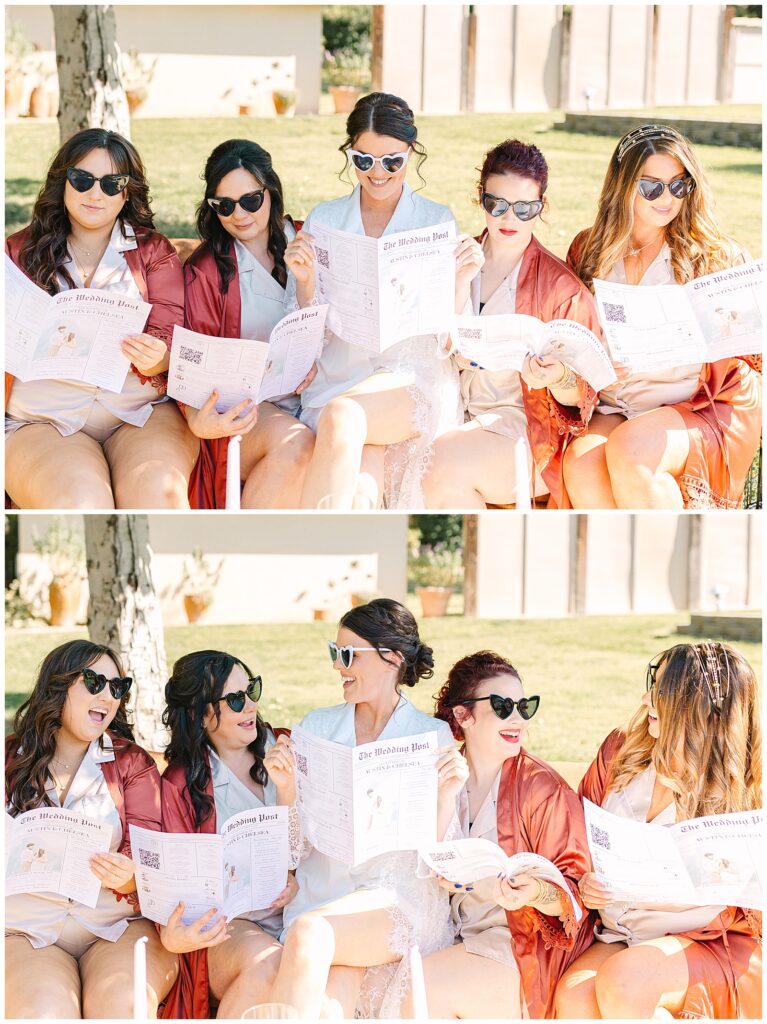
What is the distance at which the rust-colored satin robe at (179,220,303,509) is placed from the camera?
4.11m

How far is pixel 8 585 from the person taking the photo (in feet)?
33.9

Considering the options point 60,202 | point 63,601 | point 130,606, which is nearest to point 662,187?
point 60,202

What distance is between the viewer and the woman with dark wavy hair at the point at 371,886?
3.33 meters

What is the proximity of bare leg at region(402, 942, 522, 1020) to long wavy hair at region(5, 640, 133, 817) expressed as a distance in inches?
44.5

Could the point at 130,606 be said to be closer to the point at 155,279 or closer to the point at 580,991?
the point at 155,279

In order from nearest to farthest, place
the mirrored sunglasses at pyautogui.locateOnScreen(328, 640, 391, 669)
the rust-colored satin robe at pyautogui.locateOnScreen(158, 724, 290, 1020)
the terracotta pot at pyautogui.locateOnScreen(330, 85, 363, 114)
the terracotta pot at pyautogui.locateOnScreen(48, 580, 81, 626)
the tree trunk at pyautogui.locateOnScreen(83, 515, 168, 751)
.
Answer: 1. the rust-colored satin robe at pyautogui.locateOnScreen(158, 724, 290, 1020)
2. the mirrored sunglasses at pyautogui.locateOnScreen(328, 640, 391, 669)
3. the tree trunk at pyautogui.locateOnScreen(83, 515, 168, 751)
4. the terracotta pot at pyautogui.locateOnScreen(48, 580, 81, 626)
5. the terracotta pot at pyautogui.locateOnScreen(330, 85, 363, 114)

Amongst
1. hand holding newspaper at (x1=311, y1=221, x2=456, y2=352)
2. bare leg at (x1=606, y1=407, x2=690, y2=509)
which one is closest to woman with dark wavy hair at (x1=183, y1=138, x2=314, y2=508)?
hand holding newspaper at (x1=311, y1=221, x2=456, y2=352)

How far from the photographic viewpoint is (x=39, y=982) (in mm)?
3350

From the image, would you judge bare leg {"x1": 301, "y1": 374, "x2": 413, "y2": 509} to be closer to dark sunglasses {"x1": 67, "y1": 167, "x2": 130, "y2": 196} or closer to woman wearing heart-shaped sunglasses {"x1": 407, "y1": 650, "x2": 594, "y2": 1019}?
woman wearing heart-shaped sunglasses {"x1": 407, "y1": 650, "x2": 594, "y2": 1019}

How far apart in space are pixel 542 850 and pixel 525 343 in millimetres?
1421

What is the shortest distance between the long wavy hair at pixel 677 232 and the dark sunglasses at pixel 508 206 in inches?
12.3

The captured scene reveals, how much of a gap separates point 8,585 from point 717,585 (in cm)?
619

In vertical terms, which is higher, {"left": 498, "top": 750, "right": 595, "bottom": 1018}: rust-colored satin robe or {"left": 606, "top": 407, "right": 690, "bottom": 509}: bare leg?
{"left": 606, "top": 407, "right": 690, "bottom": 509}: bare leg

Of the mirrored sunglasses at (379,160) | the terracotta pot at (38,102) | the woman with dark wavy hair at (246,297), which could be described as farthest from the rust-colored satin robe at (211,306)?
the terracotta pot at (38,102)
